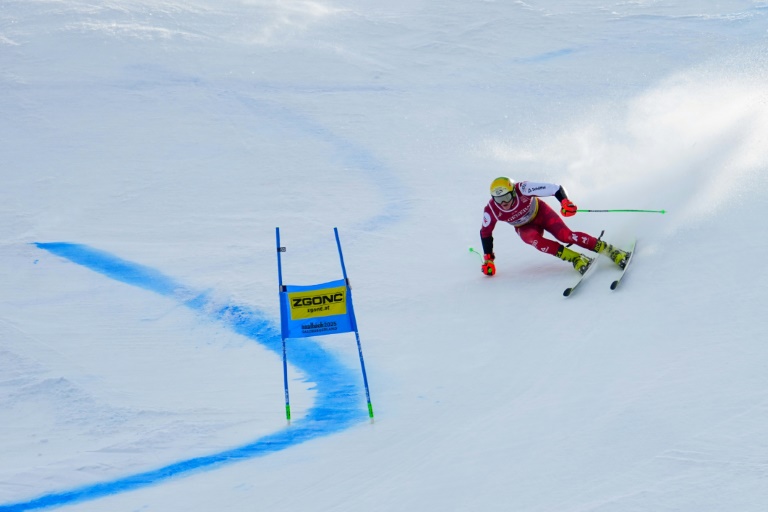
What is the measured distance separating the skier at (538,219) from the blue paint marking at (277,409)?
194 cm

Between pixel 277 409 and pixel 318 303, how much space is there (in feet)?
3.24

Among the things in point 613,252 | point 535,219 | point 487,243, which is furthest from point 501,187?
point 613,252

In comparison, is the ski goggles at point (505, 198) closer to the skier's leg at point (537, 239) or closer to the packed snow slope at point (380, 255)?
the skier's leg at point (537, 239)

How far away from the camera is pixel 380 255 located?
29.4ft

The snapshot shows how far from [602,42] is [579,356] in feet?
32.6

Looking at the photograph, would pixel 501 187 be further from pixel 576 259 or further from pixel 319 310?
pixel 319 310

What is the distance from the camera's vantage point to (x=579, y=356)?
20.3 ft

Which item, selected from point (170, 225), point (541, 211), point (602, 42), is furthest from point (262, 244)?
point (602, 42)

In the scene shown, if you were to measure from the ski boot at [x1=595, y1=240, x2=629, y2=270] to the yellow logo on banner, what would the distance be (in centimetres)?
266

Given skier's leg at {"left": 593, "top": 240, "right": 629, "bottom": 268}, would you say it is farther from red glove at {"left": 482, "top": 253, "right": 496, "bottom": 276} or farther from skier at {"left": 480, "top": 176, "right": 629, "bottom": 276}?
red glove at {"left": 482, "top": 253, "right": 496, "bottom": 276}

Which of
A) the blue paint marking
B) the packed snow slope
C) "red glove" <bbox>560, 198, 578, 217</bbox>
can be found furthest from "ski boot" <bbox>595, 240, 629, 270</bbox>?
the blue paint marking

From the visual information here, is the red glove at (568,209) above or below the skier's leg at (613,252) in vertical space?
above

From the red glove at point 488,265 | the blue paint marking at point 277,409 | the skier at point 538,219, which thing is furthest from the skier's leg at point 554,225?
the blue paint marking at point 277,409

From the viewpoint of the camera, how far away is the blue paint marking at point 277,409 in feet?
17.9
